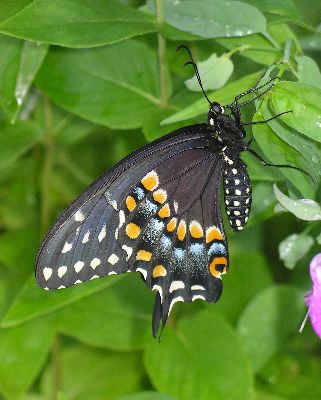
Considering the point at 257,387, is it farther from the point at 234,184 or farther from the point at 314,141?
the point at 314,141

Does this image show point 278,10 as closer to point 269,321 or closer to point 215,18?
point 215,18

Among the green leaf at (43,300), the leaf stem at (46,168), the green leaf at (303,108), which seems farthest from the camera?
the leaf stem at (46,168)

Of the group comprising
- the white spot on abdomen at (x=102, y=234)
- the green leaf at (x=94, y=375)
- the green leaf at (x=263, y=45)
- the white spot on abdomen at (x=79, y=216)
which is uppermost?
the green leaf at (x=263, y=45)

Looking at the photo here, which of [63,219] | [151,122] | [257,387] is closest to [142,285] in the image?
[257,387]

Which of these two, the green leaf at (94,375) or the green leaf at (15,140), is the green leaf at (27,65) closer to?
the green leaf at (15,140)

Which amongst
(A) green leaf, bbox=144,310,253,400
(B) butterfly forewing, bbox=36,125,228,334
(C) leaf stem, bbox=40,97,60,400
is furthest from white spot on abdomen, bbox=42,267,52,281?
(C) leaf stem, bbox=40,97,60,400

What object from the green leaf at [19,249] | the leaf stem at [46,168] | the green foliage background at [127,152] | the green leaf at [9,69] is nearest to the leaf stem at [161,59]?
the green foliage background at [127,152]
